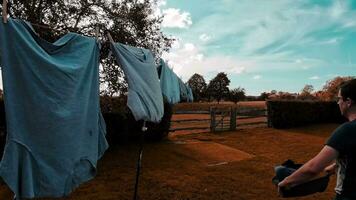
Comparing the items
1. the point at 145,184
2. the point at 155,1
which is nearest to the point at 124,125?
the point at 155,1

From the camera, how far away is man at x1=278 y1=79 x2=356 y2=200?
2.73 meters

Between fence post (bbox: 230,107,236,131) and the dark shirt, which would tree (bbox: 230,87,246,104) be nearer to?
fence post (bbox: 230,107,236,131)

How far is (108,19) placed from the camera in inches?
463

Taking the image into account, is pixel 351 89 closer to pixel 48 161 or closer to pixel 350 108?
pixel 350 108

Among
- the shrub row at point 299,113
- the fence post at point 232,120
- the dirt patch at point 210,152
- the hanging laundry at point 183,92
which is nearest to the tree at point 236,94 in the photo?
the shrub row at point 299,113

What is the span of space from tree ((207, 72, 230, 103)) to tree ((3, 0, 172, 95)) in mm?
47963

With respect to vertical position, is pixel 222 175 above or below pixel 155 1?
below

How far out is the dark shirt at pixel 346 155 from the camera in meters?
2.74

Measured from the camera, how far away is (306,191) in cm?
298

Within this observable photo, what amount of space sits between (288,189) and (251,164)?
363 inches

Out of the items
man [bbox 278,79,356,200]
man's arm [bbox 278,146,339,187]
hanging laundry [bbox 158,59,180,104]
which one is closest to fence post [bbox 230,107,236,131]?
hanging laundry [bbox 158,59,180,104]

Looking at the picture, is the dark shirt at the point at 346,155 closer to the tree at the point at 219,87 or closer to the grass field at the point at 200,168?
the grass field at the point at 200,168

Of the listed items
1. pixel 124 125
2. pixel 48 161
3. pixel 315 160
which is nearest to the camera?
pixel 315 160

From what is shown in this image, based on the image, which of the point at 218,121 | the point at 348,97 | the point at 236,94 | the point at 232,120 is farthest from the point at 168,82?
the point at 236,94
